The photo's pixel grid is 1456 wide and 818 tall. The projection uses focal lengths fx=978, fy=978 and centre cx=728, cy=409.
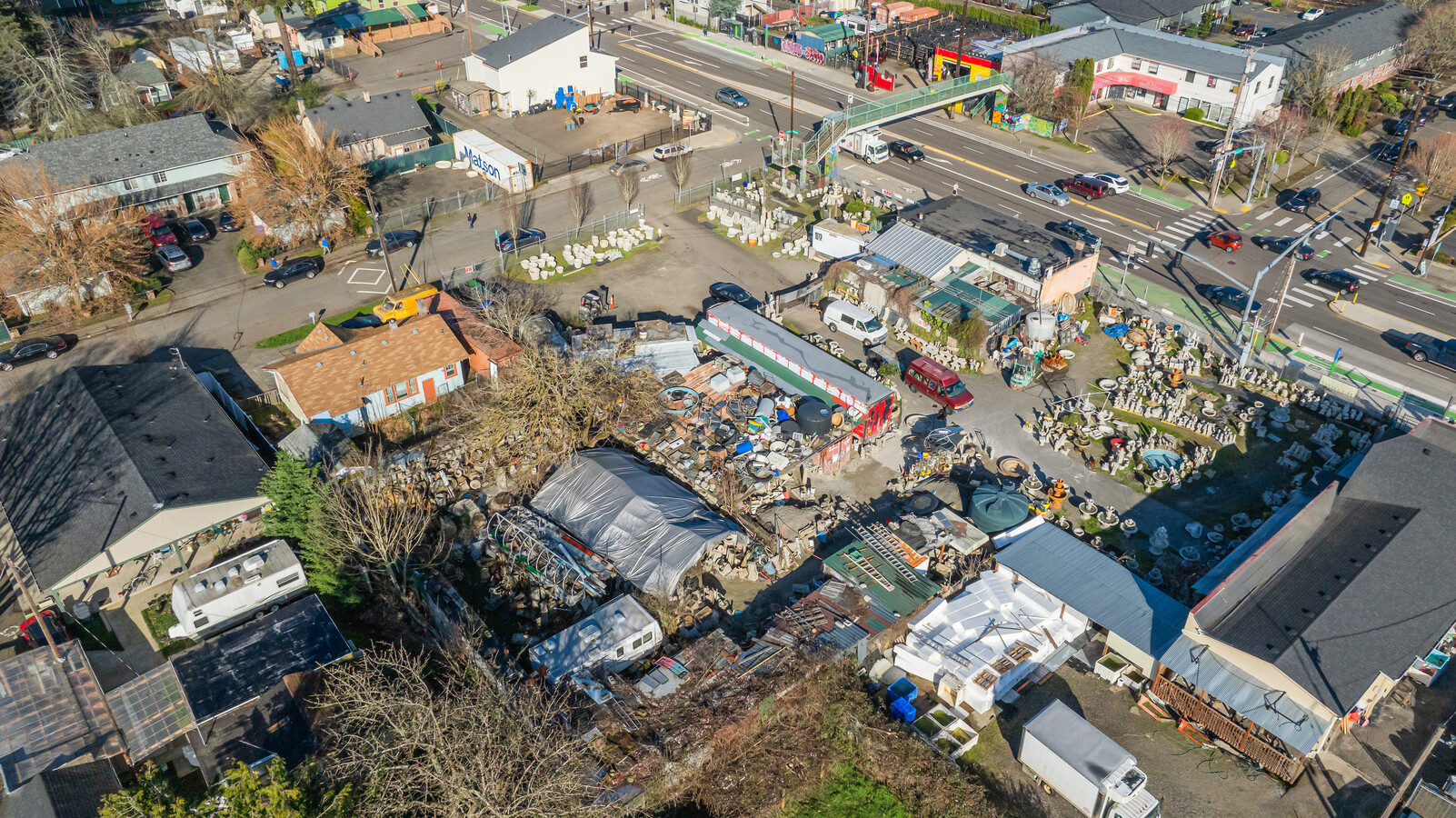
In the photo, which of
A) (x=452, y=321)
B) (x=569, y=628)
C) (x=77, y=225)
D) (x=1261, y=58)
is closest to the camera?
(x=569, y=628)

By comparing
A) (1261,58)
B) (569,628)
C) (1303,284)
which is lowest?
(569,628)

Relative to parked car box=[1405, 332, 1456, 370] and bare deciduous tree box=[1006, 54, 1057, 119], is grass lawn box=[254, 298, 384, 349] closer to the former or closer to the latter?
bare deciduous tree box=[1006, 54, 1057, 119]

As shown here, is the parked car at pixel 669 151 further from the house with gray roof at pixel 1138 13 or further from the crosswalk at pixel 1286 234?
the house with gray roof at pixel 1138 13

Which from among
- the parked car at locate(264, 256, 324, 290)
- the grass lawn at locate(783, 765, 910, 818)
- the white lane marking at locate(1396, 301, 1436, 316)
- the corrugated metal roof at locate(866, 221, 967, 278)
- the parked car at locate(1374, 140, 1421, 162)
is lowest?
the grass lawn at locate(783, 765, 910, 818)

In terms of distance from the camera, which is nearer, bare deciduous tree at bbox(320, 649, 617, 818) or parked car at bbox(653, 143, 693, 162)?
bare deciduous tree at bbox(320, 649, 617, 818)

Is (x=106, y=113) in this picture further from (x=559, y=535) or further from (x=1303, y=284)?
(x=1303, y=284)

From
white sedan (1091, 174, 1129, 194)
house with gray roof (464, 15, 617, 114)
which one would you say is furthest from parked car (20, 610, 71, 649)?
white sedan (1091, 174, 1129, 194)

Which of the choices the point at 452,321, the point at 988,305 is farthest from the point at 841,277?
the point at 452,321
